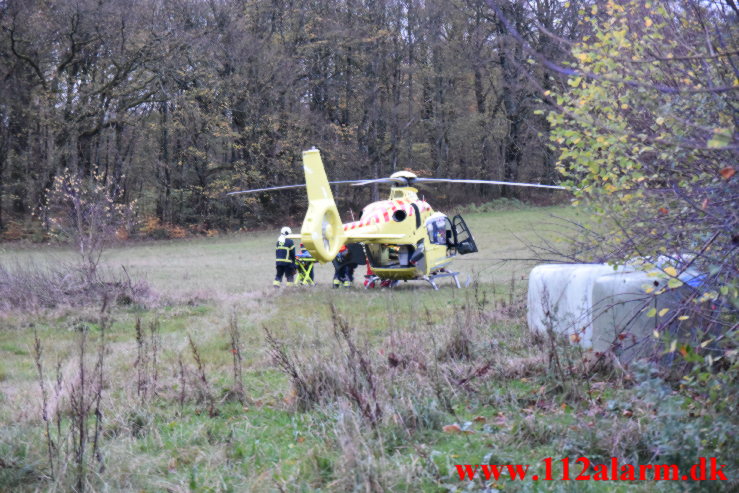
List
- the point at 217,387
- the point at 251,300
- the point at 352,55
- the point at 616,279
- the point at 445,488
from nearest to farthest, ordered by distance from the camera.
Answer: the point at 445,488, the point at 616,279, the point at 217,387, the point at 251,300, the point at 352,55

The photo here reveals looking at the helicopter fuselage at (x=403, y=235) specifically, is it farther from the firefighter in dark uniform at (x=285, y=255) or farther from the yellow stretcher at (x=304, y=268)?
the firefighter in dark uniform at (x=285, y=255)

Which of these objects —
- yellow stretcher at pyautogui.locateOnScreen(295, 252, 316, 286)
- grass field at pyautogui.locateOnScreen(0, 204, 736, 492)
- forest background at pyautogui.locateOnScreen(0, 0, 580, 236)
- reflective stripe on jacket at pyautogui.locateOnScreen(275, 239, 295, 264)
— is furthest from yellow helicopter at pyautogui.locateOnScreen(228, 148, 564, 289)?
forest background at pyautogui.locateOnScreen(0, 0, 580, 236)

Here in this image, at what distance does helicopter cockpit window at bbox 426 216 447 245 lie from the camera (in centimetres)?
1667

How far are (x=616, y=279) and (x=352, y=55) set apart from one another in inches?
1523

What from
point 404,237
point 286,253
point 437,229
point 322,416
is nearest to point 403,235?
point 404,237

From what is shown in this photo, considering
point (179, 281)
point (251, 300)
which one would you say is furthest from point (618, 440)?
point (179, 281)

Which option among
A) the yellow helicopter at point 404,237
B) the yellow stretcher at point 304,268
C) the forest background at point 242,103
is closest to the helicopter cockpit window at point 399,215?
the yellow helicopter at point 404,237

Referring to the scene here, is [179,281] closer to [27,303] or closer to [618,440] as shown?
[27,303]

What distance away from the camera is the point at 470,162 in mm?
45094

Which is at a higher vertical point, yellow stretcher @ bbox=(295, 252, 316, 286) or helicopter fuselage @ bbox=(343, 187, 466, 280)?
helicopter fuselage @ bbox=(343, 187, 466, 280)

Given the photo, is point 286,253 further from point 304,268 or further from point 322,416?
point 322,416

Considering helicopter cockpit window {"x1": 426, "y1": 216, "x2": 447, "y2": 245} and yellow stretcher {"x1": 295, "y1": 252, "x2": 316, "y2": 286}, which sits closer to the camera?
helicopter cockpit window {"x1": 426, "y1": 216, "x2": 447, "y2": 245}

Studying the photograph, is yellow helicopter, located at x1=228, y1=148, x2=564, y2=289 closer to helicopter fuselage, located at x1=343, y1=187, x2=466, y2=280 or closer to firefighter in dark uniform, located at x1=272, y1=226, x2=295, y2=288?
helicopter fuselage, located at x1=343, y1=187, x2=466, y2=280

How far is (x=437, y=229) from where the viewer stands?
55.4 feet
